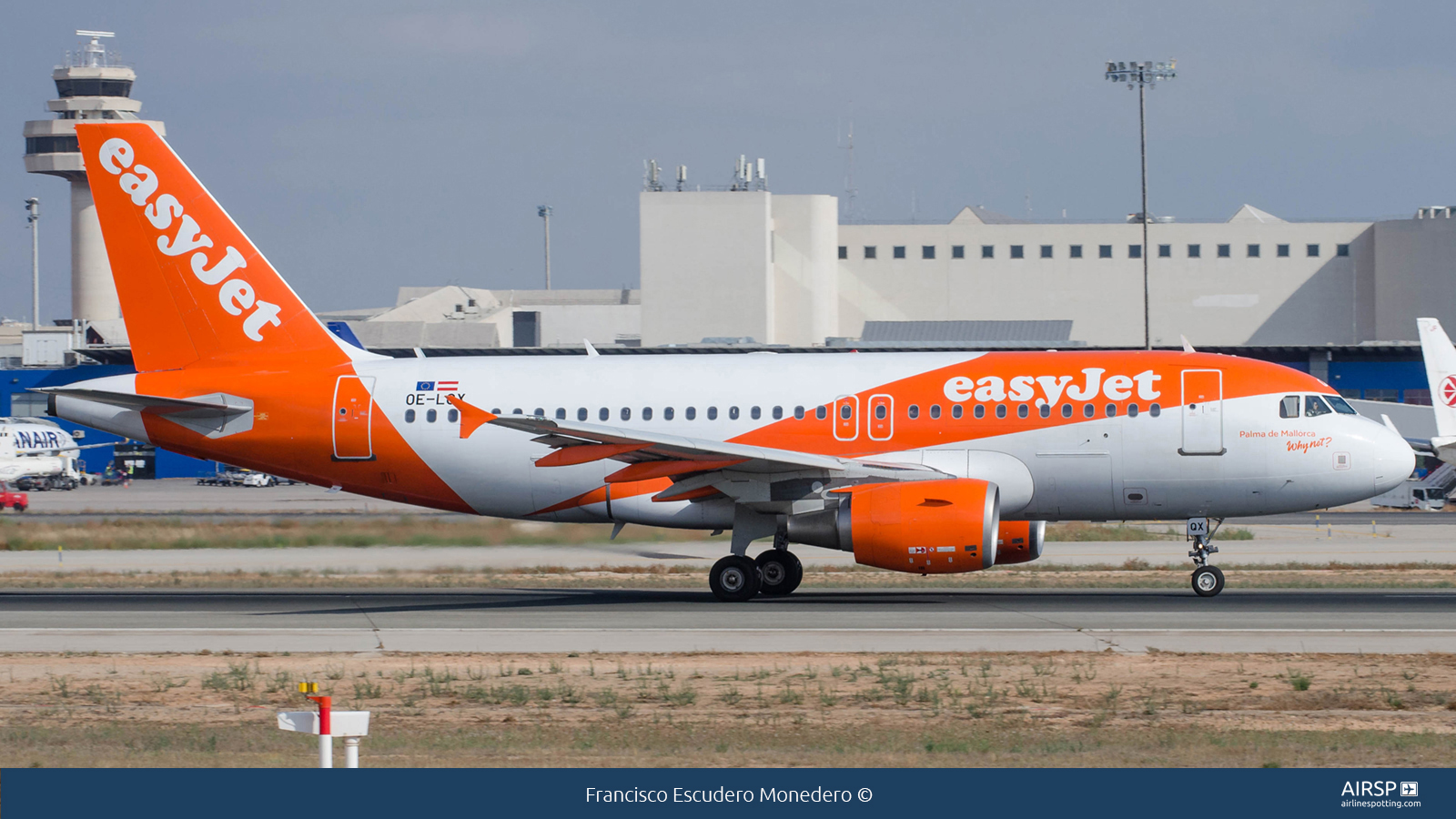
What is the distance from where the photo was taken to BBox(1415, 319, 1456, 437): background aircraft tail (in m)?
48.5

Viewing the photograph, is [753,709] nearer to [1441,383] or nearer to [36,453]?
[1441,383]

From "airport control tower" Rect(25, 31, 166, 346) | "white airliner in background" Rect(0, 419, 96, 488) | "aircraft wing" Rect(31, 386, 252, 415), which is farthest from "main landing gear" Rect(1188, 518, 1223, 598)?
"airport control tower" Rect(25, 31, 166, 346)

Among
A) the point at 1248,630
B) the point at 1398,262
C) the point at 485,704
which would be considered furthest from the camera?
the point at 1398,262

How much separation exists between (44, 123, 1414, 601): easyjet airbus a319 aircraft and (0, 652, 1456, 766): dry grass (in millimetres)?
6020

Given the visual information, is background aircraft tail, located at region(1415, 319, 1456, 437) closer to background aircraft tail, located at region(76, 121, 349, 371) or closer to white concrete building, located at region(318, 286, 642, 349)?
background aircraft tail, located at region(76, 121, 349, 371)

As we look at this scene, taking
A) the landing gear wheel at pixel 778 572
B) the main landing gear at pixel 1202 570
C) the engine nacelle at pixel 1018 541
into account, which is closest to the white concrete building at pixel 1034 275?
the landing gear wheel at pixel 778 572

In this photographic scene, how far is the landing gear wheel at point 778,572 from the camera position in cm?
2556

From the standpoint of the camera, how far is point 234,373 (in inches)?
1072

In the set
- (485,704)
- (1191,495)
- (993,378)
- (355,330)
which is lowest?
(485,704)

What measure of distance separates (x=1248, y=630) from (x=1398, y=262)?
87.7 metres

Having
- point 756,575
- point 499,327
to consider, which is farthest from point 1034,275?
point 756,575

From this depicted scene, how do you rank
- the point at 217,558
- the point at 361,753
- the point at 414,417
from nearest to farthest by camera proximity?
1. the point at 361,753
2. the point at 414,417
3. the point at 217,558
